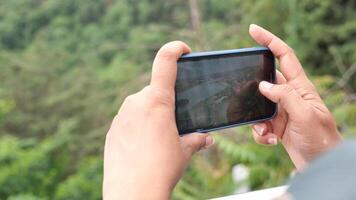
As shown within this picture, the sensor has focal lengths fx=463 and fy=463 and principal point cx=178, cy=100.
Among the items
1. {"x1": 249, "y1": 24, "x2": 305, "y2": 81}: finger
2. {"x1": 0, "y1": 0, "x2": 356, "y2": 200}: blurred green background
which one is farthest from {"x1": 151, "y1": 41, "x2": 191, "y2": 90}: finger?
{"x1": 0, "y1": 0, "x2": 356, "y2": 200}: blurred green background

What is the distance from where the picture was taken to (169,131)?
0.68 metres

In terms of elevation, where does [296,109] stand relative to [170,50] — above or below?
below

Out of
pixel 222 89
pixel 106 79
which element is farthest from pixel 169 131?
pixel 106 79

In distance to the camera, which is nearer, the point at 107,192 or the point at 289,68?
the point at 107,192

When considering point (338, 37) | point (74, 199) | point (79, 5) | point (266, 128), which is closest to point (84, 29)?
point (79, 5)

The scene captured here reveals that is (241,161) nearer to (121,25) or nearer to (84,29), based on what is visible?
(121,25)

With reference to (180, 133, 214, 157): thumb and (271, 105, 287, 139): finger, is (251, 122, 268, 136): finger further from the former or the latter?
(180, 133, 214, 157): thumb

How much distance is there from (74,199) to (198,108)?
239 centimetres

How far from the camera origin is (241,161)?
271 centimetres

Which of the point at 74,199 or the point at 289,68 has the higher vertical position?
the point at 289,68

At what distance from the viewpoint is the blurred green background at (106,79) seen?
2688mm

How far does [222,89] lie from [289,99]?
0.12 metres

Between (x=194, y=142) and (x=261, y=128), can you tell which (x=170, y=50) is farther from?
(x=261, y=128)

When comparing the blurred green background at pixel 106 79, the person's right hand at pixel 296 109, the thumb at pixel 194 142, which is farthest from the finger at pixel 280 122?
the blurred green background at pixel 106 79
